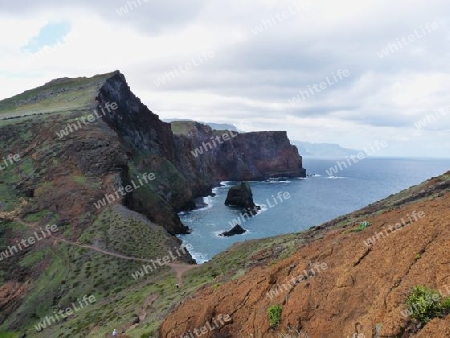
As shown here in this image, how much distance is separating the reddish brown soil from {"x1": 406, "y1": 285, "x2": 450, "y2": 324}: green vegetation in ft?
0.94

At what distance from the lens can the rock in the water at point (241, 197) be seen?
384ft

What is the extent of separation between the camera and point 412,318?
35.3 feet

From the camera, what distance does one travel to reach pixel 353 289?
13727 millimetres

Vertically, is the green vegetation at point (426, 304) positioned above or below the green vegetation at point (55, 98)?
below

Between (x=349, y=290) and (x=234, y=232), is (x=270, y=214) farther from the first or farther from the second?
(x=349, y=290)

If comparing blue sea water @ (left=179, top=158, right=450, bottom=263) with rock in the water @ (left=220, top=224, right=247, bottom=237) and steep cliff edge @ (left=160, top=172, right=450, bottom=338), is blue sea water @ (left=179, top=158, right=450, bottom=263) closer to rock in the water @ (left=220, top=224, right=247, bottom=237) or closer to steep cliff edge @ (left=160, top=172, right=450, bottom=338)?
rock in the water @ (left=220, top=224, right=247, bottom=237)

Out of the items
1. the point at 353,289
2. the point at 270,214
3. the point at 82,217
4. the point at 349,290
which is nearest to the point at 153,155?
the point at 270,214

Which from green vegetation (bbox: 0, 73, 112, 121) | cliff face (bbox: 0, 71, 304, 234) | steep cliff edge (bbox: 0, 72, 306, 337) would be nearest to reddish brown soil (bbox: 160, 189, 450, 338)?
steep cliff edge (bbox: 0, 72, 306, 337)

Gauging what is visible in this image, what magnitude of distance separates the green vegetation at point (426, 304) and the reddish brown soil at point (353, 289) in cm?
29

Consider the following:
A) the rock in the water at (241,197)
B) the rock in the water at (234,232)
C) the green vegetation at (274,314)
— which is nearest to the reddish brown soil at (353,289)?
the green vegetation at (274,314)

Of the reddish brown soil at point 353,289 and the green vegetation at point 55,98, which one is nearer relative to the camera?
the reddish brown soil at point 353,289

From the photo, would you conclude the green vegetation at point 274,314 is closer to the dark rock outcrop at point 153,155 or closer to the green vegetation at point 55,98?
the dark rock outcrop at point 153,155

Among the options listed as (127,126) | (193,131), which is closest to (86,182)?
(127,126)

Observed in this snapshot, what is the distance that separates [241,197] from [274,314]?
102939mm
